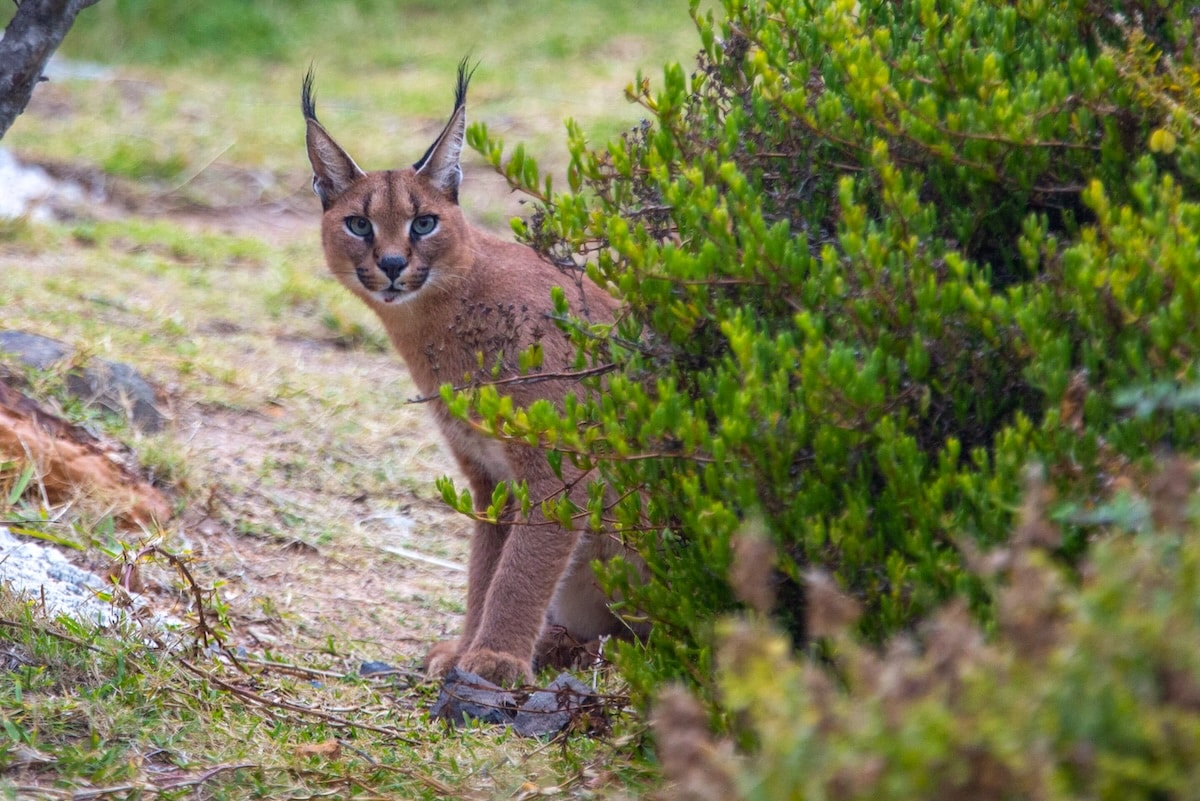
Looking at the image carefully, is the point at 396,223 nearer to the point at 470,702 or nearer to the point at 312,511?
the point at 312,511

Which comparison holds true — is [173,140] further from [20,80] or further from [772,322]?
[772,322]

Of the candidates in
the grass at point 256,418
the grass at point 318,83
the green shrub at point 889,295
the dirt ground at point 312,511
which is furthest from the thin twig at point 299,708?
the grass at point 318,83

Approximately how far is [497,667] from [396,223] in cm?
145

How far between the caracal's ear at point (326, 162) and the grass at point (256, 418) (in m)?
1.04

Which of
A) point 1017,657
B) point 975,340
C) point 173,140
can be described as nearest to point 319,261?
point 173,140

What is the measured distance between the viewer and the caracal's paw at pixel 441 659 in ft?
13.4

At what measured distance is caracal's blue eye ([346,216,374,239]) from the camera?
14.8ft

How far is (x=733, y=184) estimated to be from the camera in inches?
102

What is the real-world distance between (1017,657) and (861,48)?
1.43 metres

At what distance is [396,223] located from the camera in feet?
14.7

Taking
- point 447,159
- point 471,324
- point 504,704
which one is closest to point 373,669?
point 504,704

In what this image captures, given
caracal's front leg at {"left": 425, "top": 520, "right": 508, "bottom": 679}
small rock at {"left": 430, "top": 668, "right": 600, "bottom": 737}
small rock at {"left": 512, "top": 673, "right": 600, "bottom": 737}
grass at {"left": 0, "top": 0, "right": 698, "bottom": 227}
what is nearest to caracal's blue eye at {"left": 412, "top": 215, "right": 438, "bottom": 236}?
caracal's front leg at {"left": 425, "top": 520, "right": 508, "bottom": 679}

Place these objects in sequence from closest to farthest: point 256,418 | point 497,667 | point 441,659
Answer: point 497,667 → point 441,659 → point 256,418

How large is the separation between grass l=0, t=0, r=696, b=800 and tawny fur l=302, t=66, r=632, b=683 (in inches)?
15.4
